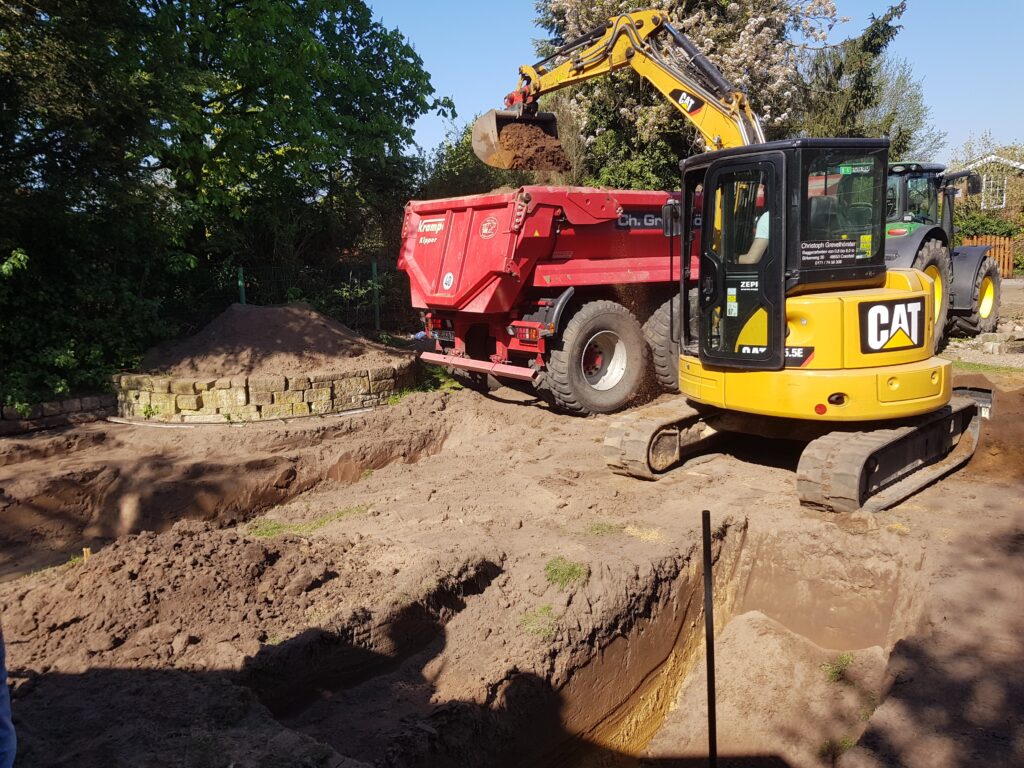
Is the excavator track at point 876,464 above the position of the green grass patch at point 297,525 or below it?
above

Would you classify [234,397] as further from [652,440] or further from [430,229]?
[652,440]

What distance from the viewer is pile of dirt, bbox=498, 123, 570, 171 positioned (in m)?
9.59

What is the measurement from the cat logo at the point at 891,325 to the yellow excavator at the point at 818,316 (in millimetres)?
10

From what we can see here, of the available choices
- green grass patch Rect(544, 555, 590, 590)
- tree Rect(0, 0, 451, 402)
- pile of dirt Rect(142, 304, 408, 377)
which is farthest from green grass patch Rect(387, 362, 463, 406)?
green grass patch Rect(544, 555, 590, 590)

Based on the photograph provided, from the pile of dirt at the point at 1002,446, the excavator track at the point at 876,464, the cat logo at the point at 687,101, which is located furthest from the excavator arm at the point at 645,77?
the pile of dirt at the point at 1002,446

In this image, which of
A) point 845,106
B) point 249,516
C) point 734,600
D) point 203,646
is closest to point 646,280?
point 734,600

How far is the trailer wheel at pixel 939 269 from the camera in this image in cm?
1099

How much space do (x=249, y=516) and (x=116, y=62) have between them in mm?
5967

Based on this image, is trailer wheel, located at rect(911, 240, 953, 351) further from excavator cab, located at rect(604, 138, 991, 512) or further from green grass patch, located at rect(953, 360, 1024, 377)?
excavator cab, located at rect(604, 138, 991, 512)

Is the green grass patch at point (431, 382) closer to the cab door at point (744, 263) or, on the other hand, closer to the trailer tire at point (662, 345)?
the trailer tire at point (662, 345)

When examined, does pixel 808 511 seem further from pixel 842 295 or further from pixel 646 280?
pixel 646 280

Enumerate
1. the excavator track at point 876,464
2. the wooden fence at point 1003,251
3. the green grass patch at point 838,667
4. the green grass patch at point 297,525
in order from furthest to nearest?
the wooden fence at point 1003,251, the green grass patch at point 297,525, the excavator track at point 876,464, the green grass patch at point 838,667

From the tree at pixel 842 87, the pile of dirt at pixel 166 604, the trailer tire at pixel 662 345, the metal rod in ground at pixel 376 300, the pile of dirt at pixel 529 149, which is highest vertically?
the tree at pixel 842 87

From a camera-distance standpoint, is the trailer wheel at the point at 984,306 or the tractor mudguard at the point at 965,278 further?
the trailer wheel at the point at 984,306
